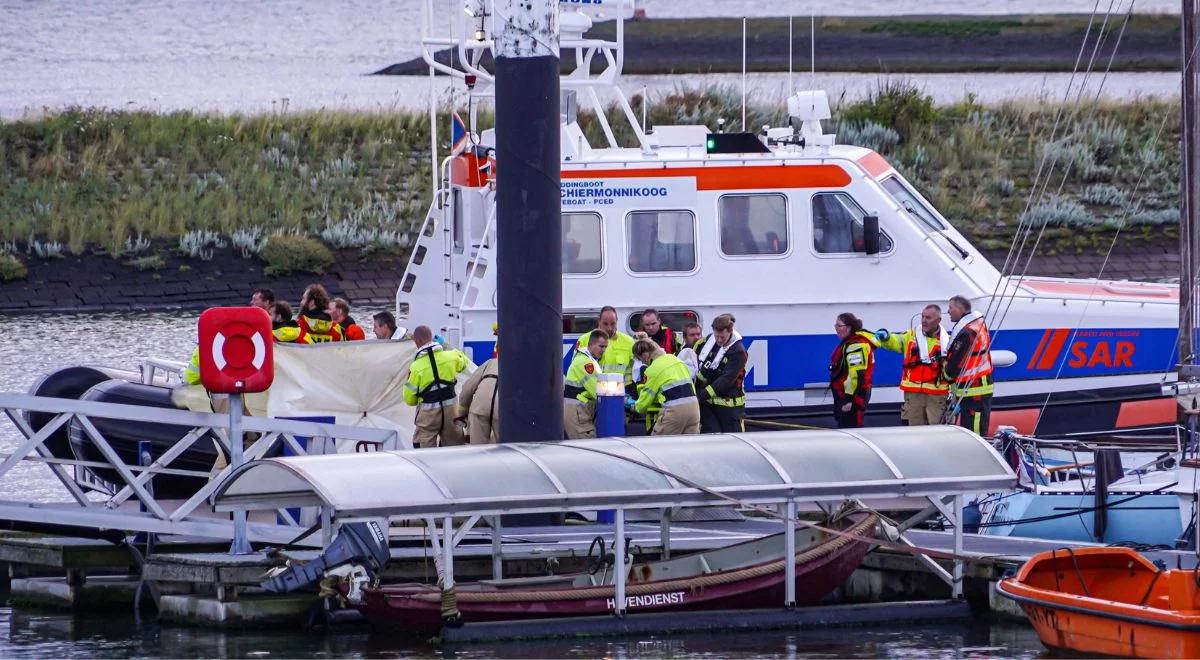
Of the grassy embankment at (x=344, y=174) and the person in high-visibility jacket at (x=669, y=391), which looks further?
the grassy embankment at (x=344, y=174)

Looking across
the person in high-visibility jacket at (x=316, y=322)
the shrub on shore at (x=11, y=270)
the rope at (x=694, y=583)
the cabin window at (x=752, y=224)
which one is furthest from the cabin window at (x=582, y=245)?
the shrub on shore at (x=11, y=270)

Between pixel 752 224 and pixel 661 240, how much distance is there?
0.77 m

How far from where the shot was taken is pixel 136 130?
4353 centimetres

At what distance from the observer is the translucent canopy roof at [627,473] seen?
12430 mm

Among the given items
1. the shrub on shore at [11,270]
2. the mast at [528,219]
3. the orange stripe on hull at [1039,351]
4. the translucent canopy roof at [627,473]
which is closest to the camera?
the translucent canopy roof at [627,473]

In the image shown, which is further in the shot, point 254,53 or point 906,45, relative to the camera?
point 254,53

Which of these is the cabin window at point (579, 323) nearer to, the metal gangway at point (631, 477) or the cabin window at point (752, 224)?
the cabin window at point (752, 224)

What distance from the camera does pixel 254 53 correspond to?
9619cm

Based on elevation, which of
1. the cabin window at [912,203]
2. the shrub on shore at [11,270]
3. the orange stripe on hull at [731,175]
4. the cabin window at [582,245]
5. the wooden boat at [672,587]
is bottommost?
the wooden boat at [672,587]

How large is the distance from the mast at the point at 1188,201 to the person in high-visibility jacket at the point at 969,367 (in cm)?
180

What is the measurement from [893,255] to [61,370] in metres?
6.84

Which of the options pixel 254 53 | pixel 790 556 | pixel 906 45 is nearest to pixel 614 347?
pixel 790 556

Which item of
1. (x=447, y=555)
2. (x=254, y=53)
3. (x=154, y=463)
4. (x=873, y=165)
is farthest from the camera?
(x=254, y=53)

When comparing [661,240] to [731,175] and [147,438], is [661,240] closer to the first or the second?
[731,175]
